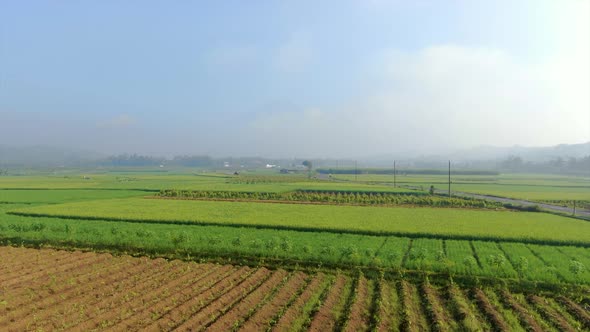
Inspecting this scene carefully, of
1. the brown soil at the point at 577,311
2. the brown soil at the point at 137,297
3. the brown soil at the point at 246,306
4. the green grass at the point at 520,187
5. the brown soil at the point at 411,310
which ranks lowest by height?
the green grass at the point at 520,187

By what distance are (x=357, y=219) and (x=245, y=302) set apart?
16.5 meters

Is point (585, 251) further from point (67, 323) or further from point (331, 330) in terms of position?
point (67, 323)

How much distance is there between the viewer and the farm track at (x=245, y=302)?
998 cm

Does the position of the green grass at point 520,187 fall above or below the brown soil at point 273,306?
below

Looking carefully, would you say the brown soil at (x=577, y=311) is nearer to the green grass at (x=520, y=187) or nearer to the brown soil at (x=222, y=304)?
the brown soil at (x=222, y=304)


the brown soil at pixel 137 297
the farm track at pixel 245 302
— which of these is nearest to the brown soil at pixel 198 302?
the farm track at pixel 245 302

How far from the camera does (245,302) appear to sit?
37.0 ft

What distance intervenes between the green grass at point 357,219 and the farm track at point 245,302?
8.94 meters

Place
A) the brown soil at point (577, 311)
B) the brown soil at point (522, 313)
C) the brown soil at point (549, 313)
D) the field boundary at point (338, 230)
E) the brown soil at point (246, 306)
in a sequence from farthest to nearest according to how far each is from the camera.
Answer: the field boundary at point (338, 230), the brown soil at point (577, 311), the brown soil at point (549, 313), the brown soil at point (522, 313), the brown soil at point (246, 306)

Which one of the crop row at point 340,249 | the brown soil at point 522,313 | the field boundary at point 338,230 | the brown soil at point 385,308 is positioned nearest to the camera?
the brown soil at point 385,308

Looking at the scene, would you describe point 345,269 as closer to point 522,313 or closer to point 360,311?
point 360,311

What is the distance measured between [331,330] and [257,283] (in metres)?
4.21

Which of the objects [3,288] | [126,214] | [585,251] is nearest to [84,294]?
[3,288]

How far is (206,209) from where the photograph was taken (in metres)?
31.4
